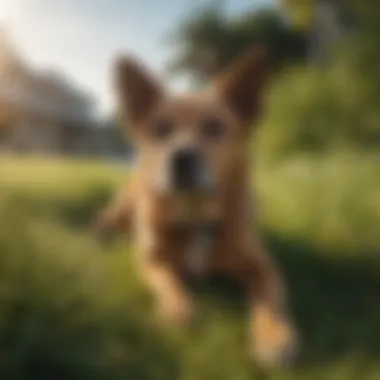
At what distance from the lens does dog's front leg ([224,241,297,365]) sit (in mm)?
1374

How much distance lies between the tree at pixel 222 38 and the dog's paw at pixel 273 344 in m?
0.40

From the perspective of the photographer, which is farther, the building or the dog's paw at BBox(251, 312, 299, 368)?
the building

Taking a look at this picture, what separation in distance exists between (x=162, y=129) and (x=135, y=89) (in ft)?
0.25

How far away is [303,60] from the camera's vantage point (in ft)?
5.21

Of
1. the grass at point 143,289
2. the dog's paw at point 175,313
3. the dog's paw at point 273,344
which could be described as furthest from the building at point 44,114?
the dog's paw at point 273,344

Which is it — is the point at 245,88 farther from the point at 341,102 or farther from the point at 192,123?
the point at 341,102

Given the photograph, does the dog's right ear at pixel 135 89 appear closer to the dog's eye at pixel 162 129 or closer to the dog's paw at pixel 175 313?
the dog's eye at pixel 162 129

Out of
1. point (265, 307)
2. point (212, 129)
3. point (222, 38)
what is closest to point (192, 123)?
point (212, 129)

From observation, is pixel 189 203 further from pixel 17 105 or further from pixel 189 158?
pixel 17 105

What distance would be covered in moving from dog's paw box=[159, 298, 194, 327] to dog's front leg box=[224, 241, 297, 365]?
96 mm

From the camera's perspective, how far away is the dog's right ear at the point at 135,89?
1.44 meters

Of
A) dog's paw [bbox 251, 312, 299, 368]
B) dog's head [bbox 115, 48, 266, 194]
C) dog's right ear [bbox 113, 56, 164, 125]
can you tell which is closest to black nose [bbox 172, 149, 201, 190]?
dog's head [bbox 115, 48, 266, 194]

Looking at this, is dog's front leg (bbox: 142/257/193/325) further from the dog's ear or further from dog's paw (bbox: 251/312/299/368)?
the dog's ear

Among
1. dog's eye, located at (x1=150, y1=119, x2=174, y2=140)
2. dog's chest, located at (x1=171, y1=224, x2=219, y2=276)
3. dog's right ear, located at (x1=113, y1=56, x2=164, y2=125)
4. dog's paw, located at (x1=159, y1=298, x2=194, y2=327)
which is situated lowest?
dog's paw, located at (x1=159, y1=298, x2=194, y2=327)
